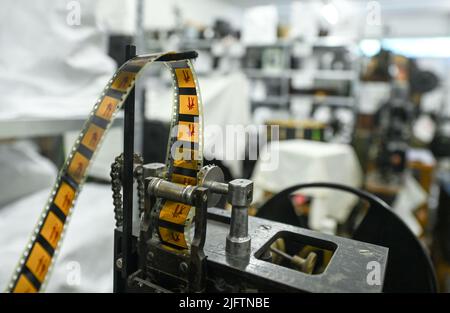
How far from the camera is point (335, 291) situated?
361 millimetres

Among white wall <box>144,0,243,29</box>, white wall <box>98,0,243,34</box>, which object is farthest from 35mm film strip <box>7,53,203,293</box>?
white wall <box>144,0,243,29</box>

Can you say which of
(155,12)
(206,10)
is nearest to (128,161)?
(155,12)

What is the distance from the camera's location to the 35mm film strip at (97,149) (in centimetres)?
39

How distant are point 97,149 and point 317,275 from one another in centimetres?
27

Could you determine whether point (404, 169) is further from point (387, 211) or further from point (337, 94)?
point (337, 94)

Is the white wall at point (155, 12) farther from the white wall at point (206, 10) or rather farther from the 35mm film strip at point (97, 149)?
the 35mm film strip at point (97, 149)

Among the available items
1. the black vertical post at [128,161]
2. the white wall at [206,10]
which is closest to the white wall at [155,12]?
the white wall at [206,10]

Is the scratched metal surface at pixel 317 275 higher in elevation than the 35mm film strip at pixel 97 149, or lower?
lower

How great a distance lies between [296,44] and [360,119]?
1.42m

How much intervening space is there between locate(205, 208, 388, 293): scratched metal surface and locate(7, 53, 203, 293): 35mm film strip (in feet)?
0.20

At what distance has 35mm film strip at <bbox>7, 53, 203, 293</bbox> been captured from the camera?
0.39 m

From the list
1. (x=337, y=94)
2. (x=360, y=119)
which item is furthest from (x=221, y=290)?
(x=337, y=94)

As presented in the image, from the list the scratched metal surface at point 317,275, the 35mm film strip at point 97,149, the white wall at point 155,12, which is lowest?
the scratched metal surface at point 317,275

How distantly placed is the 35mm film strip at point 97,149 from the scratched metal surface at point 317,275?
0.06 metres
